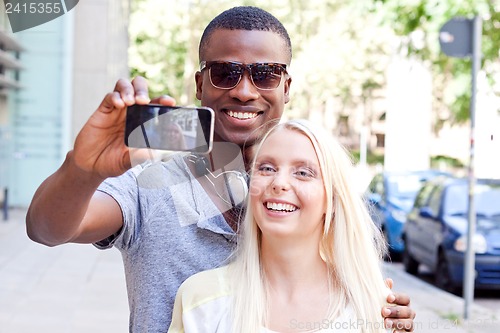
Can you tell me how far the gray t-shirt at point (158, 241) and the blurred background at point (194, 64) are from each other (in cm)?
76

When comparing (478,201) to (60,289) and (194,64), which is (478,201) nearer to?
(60,289)

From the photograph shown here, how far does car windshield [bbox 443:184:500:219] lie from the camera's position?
31.9ft

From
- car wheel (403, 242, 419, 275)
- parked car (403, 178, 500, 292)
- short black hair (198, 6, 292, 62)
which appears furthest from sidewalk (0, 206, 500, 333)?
short black hair (198, 6, 292, 62)

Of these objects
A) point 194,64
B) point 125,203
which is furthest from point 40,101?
point 125,203

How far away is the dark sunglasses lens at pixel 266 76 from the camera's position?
2.23m

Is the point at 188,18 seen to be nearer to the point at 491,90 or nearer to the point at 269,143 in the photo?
the point at 491,90

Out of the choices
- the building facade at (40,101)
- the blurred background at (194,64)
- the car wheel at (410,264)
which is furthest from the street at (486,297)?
the building facade at (40,101)

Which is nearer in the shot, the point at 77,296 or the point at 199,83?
the point at 199,83

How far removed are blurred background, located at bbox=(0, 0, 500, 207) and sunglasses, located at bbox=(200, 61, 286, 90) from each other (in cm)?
50

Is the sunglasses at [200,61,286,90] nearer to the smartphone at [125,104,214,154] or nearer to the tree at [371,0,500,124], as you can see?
the smartphone at [125,104,214,154]

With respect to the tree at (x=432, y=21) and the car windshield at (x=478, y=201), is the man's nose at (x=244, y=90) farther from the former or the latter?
the car windshield at (x=478, y=201)

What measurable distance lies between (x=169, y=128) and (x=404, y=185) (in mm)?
12887

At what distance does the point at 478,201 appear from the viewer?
1001 cm

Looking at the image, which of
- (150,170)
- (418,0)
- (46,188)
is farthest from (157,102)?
(418,0)
